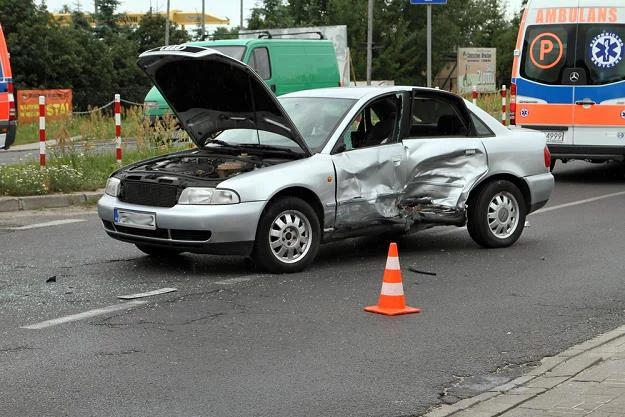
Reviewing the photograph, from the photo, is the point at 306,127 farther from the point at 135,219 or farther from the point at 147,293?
the point at 147,293

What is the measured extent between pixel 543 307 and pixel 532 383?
2187mm

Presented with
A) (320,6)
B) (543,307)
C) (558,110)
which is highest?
(320,6)

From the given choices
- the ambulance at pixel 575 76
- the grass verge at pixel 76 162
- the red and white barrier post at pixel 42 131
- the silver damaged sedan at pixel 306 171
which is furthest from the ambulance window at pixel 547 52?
the red and white barrier post at pixel 42 131

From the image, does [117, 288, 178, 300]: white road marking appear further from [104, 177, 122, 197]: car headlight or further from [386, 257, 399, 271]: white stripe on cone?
[386, 257, 399, 271]: white stripe on cone

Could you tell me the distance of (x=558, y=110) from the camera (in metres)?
17.3

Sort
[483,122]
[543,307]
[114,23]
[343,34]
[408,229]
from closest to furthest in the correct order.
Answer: [543,307]
[408,229]
[483,122]
[343,34]
[114,23]

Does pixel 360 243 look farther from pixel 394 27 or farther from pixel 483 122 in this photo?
pixel 394 27

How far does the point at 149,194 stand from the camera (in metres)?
9.11

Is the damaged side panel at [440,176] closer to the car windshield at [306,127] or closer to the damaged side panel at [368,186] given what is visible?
the damaged side panel at [368,186]

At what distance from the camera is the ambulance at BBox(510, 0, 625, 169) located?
55.3 feet

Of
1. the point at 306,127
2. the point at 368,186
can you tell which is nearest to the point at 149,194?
the point at 306,127

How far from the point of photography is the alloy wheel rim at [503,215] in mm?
10656

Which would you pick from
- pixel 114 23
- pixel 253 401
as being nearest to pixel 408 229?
pixel 253 401

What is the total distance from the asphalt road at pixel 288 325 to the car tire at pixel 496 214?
159 mm
